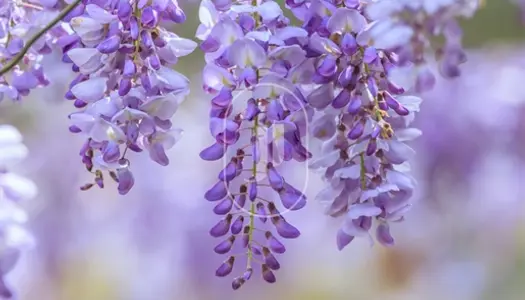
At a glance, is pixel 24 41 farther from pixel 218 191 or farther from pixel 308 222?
pixel 308 222

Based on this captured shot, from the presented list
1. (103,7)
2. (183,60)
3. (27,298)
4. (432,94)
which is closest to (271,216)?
(103,7)

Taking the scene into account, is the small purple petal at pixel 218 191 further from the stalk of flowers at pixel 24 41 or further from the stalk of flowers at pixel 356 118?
the stalk of flowers at pixel 24 41

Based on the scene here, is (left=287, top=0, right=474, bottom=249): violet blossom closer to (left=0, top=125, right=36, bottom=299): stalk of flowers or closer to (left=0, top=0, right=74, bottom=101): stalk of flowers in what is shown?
(left=0, top=0, right=74, bottom=101): stalk of flowers

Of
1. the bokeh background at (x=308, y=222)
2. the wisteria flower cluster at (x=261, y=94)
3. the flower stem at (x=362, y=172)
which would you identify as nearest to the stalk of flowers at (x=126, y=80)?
the wisteria flower cluster at (x=261, y=94)

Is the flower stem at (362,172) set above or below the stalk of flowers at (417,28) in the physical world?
below

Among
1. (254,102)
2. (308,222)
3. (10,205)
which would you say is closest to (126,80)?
(254,102)
